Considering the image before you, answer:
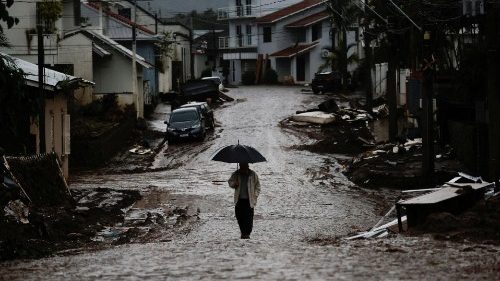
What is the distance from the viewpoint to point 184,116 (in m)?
49.5

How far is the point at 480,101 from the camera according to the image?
33.7 m

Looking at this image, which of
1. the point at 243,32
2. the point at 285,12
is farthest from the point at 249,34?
the point at 285,12

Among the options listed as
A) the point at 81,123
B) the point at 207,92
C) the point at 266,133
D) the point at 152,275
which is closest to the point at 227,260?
the point at 152,275

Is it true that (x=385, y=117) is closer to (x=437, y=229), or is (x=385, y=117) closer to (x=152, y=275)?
(x=437, y=229)

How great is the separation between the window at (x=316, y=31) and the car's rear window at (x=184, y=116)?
48.8 metres

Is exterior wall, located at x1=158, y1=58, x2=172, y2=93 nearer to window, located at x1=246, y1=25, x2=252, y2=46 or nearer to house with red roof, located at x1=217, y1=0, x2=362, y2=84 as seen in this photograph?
house with red roof, located at x1=217, y1=0, x2=362, y2=84

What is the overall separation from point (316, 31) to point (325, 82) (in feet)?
84.1

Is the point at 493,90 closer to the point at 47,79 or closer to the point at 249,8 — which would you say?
the point at 47,79

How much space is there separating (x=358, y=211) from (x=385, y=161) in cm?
957

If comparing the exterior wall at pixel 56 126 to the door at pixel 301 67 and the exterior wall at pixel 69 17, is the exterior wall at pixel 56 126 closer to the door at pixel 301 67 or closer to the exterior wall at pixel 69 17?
the exterior wall at pixel 69 17

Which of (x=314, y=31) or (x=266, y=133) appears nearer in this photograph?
(x=266, y=133)

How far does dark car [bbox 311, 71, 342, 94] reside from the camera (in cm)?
7244

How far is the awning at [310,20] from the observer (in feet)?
314

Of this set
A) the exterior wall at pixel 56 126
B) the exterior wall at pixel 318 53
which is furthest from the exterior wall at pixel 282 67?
the exterior wall at pixel 56 126
